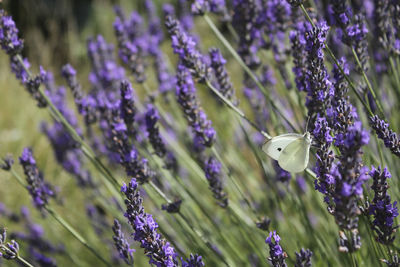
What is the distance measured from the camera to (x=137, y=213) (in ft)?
4.16

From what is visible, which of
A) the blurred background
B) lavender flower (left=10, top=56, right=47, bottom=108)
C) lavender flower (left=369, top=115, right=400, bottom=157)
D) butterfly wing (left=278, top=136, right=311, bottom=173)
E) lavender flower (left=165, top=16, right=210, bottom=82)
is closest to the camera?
lavender flower (left=369, top=115, right=400, bottom=157)

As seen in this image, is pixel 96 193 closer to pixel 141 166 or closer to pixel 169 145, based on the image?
pixel 169 145

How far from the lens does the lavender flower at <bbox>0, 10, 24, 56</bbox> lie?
1.96m

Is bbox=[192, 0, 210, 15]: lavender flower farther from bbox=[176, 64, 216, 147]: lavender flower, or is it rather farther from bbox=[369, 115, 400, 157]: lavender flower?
bbox=[369, 115, 400, 157]: lavender flower

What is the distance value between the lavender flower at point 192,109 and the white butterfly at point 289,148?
1.56 feet

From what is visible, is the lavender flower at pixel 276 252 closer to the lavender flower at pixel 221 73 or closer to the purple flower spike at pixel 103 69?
the lavender flower at pixel 221 73

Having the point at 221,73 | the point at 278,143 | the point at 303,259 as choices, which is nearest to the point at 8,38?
the point at 221,73

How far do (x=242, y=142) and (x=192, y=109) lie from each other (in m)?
1.71

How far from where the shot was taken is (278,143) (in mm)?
1502

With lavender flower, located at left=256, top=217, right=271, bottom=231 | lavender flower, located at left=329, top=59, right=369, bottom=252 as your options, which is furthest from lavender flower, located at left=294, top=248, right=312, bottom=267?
lavender flower, located at left=256, top=217, right=271, bottom=231

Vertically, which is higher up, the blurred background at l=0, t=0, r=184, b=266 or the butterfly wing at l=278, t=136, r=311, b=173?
the blurred background at l=0, t=0, r=184, b=266

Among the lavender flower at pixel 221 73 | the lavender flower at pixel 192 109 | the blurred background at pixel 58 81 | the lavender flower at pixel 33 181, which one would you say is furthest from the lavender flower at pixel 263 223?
the blurred background at pixel 58 81

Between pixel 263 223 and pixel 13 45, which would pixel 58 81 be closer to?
pixel 13 45

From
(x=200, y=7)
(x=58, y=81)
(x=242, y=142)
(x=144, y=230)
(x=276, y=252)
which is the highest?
(x=58, y=81)
